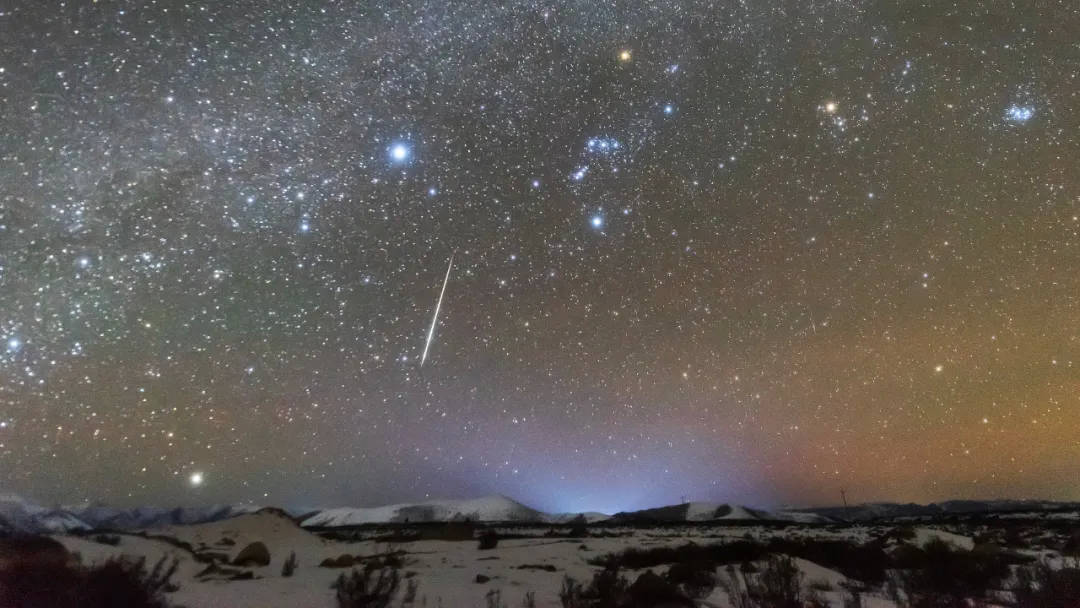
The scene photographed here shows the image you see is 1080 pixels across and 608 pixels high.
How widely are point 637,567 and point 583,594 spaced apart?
621 cm

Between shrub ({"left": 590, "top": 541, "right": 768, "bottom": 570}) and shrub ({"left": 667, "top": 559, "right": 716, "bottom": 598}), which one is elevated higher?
shrub ({"left": 667, "top": 559, "right": 716, "bottom": 598})

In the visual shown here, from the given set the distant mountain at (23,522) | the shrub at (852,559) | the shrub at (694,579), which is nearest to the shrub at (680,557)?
the shrub at (852,559)

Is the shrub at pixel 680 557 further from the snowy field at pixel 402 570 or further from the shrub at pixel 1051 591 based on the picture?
the shrub at pixel 1051 591

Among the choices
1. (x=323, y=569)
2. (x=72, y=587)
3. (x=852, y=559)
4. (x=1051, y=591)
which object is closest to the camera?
(x=72, y=587)

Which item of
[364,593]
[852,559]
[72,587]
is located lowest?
[852,559]

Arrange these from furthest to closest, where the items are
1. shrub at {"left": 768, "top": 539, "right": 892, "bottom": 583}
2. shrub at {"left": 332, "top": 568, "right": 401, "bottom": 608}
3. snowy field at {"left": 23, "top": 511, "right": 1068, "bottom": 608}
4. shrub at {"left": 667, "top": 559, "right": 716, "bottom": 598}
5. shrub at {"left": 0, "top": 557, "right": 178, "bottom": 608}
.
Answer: shrub at {"left": 768, "top": 539, "right": 892, "bottom": 583} < shrub at {"left": 667, "top": 559, "right": 716, "bottom": 598} < snowy field at {"left": 23, "top": 511, "right": 1068, "bottom": 608} < shrub at {"left": 332, "top": 568, "right": 401, "bottom": 608} < shrub at {"left": 0, "top": 557, "right": 178, "bottom": 608}

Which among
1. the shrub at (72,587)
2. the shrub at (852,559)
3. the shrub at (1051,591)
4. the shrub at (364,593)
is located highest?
the shrub at (72,587)

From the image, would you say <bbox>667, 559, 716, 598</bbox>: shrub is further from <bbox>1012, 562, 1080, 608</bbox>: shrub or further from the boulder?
the boulder

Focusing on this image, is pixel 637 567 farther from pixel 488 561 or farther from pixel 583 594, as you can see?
pixel 583 594

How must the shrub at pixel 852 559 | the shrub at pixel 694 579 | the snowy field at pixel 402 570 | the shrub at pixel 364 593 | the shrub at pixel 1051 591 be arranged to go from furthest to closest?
the shrub at pixel 852 559
the shrub at pixel 694 579
the snowy field at pixel 402 570
the shrub at pixel 364 593
the shrub at pixel 1051 591

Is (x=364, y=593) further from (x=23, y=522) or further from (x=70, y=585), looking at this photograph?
(x=23, y=522)

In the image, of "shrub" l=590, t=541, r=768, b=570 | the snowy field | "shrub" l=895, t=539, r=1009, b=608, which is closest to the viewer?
the snowy field

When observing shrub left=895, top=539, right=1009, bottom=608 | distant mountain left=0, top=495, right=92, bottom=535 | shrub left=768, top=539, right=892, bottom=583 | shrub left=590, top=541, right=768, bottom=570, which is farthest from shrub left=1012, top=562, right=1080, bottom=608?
distant mountain left=0, top=495, right=92, bottom=535

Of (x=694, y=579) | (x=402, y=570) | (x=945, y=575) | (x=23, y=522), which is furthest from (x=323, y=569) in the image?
(x=23, y=522)
